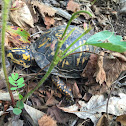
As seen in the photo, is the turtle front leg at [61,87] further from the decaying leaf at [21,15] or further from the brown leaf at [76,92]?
the decaying leaf at [21,15]

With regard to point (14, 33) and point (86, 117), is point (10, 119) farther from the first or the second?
point (14, 33)

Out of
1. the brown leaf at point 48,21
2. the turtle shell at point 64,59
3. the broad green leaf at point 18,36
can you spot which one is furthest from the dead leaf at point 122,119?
the brown leaf at point 48,21

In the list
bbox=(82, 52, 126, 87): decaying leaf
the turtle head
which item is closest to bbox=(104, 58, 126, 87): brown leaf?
bbox=(82, 52, 126, 87): decaying leaf

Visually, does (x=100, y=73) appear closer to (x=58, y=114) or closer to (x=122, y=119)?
(x=122, y=119)

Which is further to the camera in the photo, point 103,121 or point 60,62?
point 60,62

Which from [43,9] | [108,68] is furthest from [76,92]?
[43,9]

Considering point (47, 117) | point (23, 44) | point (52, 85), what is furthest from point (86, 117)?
point (23, 44)

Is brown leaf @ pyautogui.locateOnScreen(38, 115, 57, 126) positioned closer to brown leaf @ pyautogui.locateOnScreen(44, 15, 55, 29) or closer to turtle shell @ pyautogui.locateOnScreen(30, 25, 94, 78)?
turtle shell @ pyautogui.locateOnScreen(30, 25, 94, 78)
